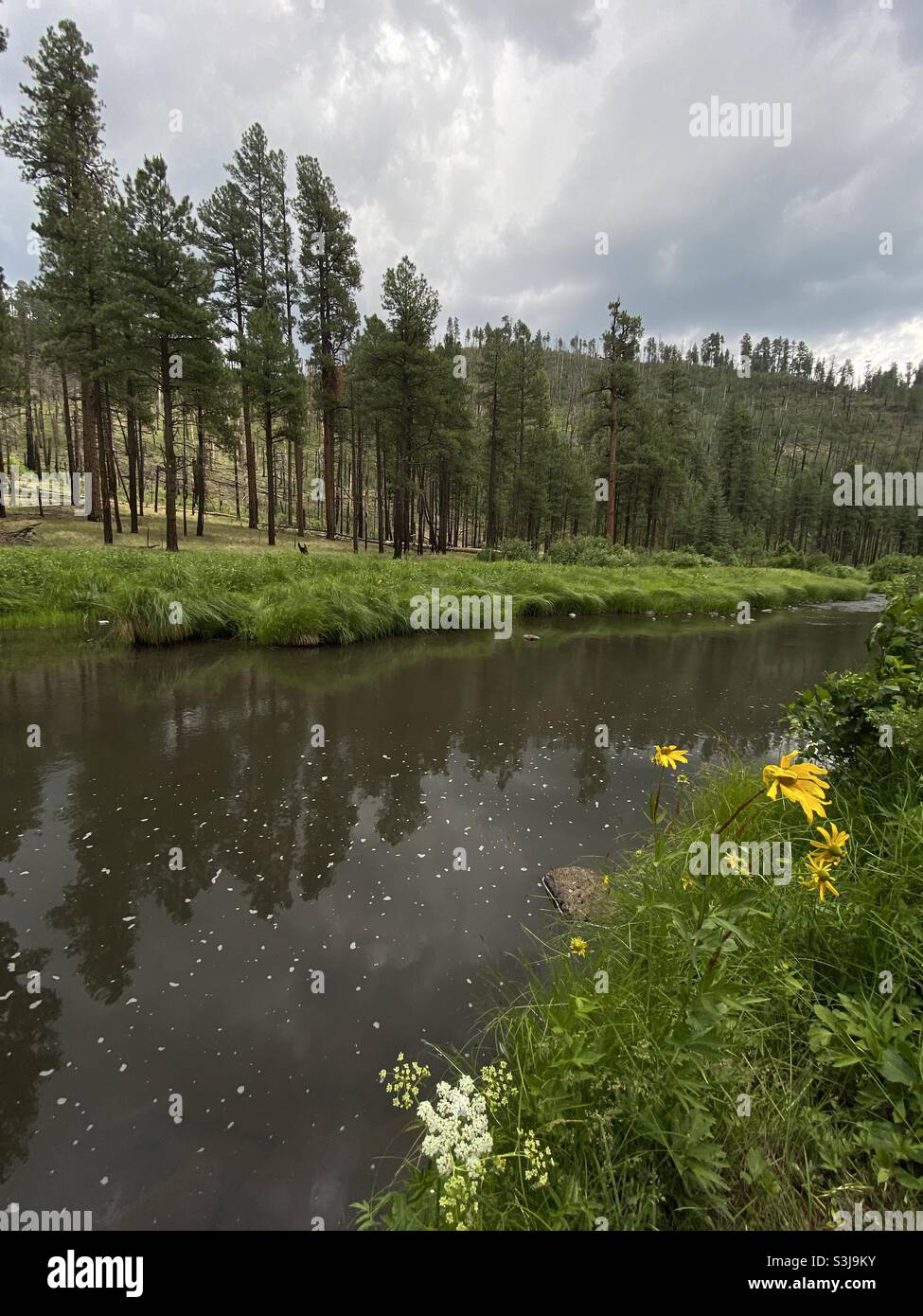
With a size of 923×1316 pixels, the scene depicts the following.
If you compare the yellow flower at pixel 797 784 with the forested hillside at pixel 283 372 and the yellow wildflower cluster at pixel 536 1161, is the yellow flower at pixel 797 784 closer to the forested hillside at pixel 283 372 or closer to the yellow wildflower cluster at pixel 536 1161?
the yellow wildflower cluster at pixel 536 1161

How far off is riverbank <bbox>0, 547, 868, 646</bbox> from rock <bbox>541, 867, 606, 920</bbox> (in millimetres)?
9777

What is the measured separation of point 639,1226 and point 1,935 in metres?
3.95

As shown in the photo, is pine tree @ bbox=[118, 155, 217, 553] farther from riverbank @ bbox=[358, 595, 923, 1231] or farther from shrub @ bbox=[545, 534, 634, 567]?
riverbank @ bbox=[358, 595, 923, 1231]

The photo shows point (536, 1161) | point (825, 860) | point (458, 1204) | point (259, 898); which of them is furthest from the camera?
point (259, 898)

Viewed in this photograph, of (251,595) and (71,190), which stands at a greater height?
(71,190)

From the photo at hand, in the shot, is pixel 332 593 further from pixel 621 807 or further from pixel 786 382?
pixel 786 382

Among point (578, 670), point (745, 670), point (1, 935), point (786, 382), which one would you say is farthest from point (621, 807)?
point (786, 382)

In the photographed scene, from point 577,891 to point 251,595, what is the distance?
12.8 m

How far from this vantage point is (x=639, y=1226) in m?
1.52

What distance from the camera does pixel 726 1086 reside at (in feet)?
6.01

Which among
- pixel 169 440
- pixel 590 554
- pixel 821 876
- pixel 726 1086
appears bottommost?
pixel 726 1086

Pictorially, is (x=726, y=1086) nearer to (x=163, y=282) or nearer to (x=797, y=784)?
(x=797, y=784)

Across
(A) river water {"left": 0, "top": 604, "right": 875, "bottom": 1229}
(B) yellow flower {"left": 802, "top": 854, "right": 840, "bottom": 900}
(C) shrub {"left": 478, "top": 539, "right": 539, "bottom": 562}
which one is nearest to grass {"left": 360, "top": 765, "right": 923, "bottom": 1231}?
(B) yellow flower {"left": 802, "top": 854, "right": 840, "bottom": 900}

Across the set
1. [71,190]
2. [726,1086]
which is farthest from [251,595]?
[71,190]
